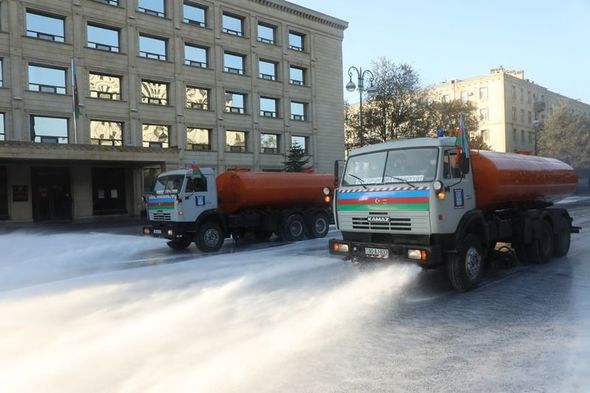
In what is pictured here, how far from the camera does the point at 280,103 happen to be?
43.2 metres

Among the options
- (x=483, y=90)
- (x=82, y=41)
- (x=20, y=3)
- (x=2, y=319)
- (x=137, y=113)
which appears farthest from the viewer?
(x=483, y=90)

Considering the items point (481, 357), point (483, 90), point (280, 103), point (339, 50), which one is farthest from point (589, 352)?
point (483, 90)

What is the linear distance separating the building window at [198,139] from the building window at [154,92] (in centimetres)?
282

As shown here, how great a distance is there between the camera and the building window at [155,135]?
1390 inches

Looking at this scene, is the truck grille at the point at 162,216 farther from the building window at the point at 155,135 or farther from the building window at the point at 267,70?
the building window at the point at 267,70

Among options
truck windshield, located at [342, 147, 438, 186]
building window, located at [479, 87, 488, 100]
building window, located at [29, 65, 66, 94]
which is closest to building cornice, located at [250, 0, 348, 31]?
building window, located at [29, 65, 66, 94]

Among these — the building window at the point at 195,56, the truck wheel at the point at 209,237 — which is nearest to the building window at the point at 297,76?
the building window at the point at 195,56

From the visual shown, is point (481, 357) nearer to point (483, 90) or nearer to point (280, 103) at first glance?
point (280, 103)

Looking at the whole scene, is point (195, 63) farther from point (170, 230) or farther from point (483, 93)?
point (483, 93)

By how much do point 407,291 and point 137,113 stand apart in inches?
1175

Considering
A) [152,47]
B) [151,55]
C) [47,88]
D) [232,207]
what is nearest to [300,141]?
[151,55]

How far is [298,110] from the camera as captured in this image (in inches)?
1768

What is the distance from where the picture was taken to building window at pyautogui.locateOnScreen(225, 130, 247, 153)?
39812mm

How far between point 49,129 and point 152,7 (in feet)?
38.0
